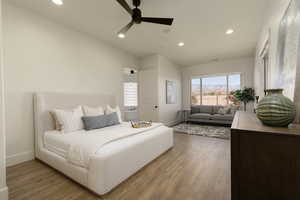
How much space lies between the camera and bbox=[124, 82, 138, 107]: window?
456 cm

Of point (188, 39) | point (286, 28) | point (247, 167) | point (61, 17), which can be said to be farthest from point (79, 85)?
point (286, 28)

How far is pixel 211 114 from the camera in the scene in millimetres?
5641

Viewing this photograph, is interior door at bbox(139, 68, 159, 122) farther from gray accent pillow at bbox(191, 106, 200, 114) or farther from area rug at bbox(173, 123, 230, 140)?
gray accent pillow at bbox(191, 106, 200, 114)

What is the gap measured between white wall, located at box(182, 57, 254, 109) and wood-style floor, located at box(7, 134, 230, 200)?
13.5ft

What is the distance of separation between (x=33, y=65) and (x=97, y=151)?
221cm

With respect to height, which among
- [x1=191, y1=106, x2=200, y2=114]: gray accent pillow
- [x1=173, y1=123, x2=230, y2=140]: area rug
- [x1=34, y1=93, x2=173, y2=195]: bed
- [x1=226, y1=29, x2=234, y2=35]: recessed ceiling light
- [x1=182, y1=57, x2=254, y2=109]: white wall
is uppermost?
[x1=226, y1=29, x2=234, y2=35]: recessed ceiling light

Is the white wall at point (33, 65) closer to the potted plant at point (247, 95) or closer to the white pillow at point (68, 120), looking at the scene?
the white pillow at point (68, 120)

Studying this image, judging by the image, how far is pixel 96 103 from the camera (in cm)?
344

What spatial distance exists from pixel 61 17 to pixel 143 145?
117 inches

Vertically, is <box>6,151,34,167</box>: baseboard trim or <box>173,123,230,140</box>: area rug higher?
<box>6,151,34,167</box>: baseboard trim

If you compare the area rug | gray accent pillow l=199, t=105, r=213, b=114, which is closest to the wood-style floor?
the area rug

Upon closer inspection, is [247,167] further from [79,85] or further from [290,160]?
[79,85]

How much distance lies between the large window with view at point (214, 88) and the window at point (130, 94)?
3.11 metres

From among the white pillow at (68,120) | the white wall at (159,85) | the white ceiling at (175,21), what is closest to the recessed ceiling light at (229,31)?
the white ceiling at (175,21)
